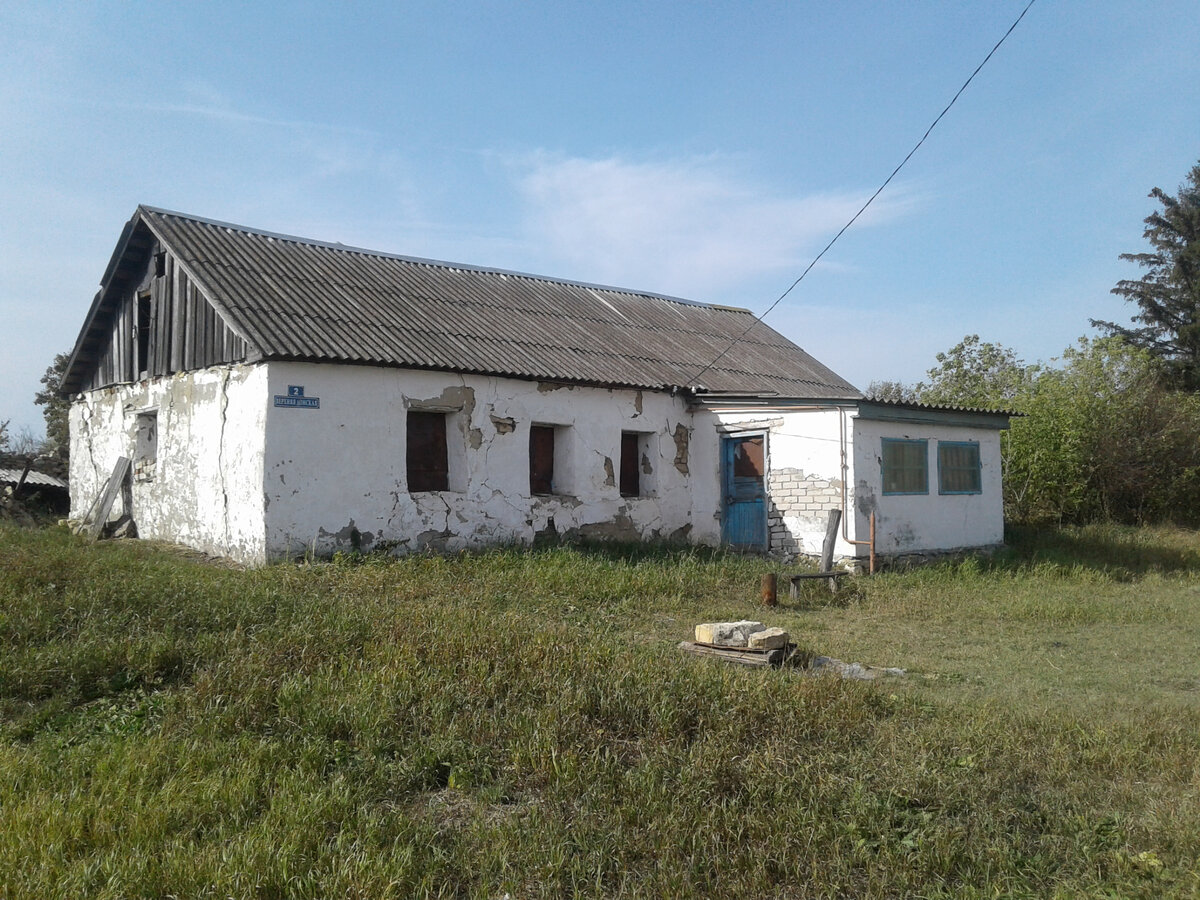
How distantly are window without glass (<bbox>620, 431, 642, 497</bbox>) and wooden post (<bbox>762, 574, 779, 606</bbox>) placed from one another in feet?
15.6

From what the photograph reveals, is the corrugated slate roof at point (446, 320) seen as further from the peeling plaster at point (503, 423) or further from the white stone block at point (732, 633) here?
the white stone block at point (732, 633)

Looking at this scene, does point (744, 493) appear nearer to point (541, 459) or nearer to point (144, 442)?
point (541, 459)

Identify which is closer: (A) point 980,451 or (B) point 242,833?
(B) point 242,833

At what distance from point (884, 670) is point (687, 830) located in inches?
145

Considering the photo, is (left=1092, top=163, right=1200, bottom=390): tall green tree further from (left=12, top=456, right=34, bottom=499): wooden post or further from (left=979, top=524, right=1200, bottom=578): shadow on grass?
(left=12, top=456, right=34, bottom=499): wooden post

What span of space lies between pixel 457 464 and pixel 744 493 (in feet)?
15.0

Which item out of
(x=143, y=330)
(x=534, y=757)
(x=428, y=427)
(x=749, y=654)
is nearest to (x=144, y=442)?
(x=143, y=330)

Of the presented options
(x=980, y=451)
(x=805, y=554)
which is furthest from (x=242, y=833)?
(x=980, y=451)

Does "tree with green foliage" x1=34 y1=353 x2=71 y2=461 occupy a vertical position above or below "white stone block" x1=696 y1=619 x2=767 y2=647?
above

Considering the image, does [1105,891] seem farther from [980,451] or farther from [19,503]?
[19,503]

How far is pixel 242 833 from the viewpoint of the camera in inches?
144

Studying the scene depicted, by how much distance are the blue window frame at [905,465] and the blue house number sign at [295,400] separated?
Result: 769 cm

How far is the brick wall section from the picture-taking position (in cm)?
1280

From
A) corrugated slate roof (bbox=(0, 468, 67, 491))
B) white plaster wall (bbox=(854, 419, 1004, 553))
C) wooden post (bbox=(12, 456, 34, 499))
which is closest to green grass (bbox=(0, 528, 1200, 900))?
white plaster wall (bbox=(854, 419, 1004, 553))
